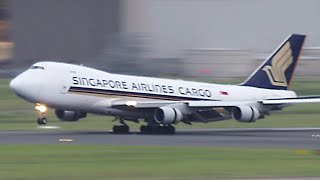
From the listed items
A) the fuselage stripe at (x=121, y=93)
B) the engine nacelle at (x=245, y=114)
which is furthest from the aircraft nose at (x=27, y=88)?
the engine nacelle at (x=245, y=114)

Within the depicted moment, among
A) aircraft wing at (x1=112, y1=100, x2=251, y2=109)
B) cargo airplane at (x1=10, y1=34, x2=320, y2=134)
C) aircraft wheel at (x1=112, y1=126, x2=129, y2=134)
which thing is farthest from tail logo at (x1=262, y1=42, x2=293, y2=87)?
aircraft wheel at (x1=112, y1=126, x2=129, y2=134)

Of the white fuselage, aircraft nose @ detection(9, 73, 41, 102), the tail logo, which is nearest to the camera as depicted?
aircraft nose @ detection(9, 73, 41, 102)

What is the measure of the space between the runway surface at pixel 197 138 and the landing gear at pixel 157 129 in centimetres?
43

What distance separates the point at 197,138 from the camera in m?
39.3

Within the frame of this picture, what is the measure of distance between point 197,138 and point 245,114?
210 inches

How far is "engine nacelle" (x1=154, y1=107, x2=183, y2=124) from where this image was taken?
4319 centimetres

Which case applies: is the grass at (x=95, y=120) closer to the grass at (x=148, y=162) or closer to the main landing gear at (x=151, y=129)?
the main landing gear at (x=151, y=129)

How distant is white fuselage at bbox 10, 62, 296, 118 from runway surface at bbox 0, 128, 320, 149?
4.60 feet

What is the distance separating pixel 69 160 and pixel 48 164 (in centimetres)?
118

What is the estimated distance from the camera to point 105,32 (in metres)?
102

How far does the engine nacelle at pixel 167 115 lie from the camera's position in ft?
142

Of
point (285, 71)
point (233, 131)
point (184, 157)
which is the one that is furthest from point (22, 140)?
point (285, 71)

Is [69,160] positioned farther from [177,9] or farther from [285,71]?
[177,9]

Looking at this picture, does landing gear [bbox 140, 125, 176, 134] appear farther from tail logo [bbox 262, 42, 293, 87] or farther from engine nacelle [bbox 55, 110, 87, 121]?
tail logo [bbox 262, 42, 293, 87]
